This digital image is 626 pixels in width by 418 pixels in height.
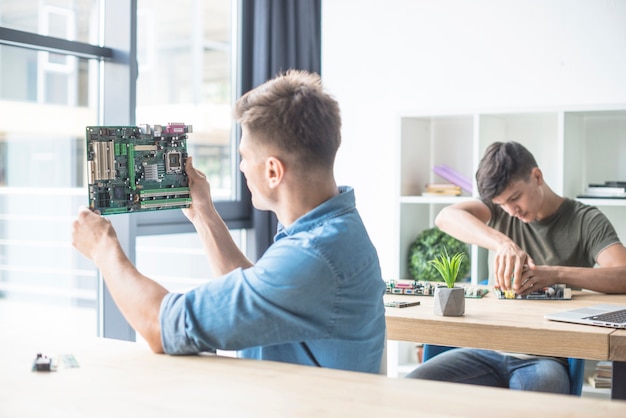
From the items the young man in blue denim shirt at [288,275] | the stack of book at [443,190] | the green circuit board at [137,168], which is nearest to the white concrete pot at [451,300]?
the young man in blue denim shirt at [288,275]

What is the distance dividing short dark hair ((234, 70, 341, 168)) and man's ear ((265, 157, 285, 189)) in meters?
0.03

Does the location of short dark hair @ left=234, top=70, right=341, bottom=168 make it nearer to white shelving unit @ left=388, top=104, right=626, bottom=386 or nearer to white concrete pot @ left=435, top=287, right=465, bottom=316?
white concrete pot @ left=435, top=287, right=465, bottom=316

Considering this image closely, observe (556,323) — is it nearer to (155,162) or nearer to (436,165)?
(155,162)

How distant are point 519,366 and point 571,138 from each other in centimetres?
156

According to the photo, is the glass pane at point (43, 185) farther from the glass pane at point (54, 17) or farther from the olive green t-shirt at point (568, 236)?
the olive green t-shirt at point (568, 236)

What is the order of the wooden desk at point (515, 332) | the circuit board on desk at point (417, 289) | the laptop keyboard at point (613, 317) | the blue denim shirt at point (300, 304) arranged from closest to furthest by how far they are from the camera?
the blue denim shirt at point (300, 304) → the wooden desk at point (515, 332) → the laptop keyboard at point (613, 317) → the circuit board on desk at point (417, 289)

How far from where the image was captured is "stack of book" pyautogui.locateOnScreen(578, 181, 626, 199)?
3484 mm

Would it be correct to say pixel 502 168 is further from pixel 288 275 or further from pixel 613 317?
pixel 288 275

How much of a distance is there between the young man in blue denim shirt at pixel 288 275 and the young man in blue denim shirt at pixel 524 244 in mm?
929

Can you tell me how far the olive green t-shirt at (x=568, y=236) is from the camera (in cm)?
293

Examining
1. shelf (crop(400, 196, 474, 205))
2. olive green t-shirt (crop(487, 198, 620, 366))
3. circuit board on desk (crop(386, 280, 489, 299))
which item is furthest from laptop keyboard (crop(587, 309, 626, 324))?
shelf (crop(400, 196, 474, 205))

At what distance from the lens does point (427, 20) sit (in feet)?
13.9

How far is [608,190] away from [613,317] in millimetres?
1508

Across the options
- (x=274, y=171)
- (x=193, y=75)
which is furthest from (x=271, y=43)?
(x=274, y=171)
